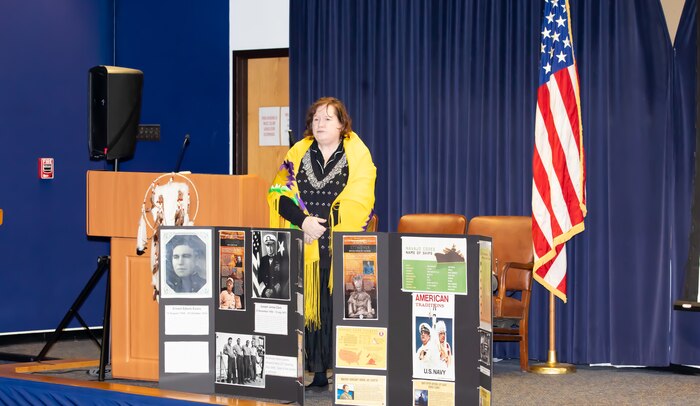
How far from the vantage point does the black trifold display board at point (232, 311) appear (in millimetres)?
3914

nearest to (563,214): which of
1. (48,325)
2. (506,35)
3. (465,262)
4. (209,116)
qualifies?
(506,35)

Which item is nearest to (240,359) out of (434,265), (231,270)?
(231,270)

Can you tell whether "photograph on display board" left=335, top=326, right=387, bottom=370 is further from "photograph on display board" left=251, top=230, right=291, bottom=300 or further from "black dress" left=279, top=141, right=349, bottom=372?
"black dress" left=279, top=141, right=349, bottom=372

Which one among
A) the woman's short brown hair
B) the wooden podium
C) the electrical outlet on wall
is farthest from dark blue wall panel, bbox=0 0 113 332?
the woman's short brown hair

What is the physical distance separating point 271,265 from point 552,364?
9.17 feet

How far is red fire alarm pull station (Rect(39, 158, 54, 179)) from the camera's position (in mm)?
7391

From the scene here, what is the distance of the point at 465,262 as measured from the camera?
354cm

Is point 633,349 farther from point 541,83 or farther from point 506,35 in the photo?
point 506,35

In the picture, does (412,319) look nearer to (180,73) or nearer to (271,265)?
(271,265)

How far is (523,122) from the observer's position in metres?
6.45

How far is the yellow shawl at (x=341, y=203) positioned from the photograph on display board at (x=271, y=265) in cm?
83

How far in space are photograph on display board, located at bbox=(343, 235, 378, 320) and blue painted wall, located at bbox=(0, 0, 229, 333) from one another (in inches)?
165

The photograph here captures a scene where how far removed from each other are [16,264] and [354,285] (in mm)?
4358

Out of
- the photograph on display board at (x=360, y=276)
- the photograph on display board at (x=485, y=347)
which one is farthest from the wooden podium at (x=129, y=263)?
the photograph on display board at (x=485, y=347)
